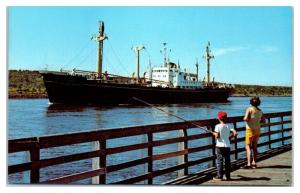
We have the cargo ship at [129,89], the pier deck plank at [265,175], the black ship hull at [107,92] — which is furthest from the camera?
the black ship hull at [107,92]

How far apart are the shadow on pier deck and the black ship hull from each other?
40593 mm

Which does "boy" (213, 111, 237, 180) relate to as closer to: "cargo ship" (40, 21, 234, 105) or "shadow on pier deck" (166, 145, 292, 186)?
"shadow on pier deck" (166, 145, 292, 186)

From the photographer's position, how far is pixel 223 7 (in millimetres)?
7465

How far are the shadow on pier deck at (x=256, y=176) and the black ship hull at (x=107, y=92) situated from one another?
40.6 meters

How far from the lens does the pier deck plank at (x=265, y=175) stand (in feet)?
21.3

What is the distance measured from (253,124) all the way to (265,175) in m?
0.89

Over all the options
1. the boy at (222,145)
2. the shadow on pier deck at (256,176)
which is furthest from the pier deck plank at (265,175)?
the boy at (222,145)

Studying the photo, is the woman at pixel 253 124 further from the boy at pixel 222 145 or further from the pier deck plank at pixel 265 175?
the boy at pixel 222 145

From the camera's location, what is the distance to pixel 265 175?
7.04 meters

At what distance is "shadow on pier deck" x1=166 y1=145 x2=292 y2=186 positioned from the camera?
21.4 ft
